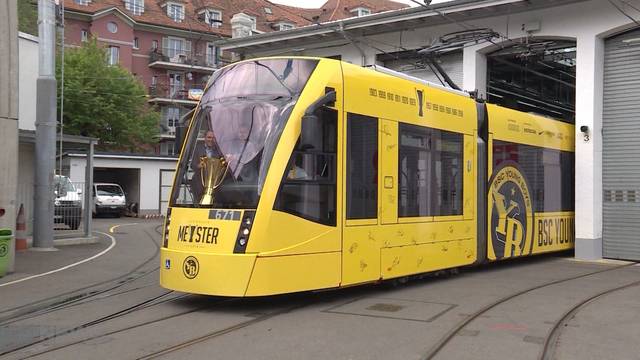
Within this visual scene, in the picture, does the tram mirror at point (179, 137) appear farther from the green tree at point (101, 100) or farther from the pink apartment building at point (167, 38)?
the pink apartment building at point (167, 38)

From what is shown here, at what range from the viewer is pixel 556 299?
31.2 ft

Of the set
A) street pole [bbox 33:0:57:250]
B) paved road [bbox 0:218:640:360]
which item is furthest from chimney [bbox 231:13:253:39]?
paved road [bbox 0:218:640:360]

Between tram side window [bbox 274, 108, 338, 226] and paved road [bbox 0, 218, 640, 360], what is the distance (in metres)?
1.29

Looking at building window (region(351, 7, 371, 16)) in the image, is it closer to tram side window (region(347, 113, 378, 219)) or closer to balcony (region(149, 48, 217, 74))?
balcony (region(149, 48, 217, 74))

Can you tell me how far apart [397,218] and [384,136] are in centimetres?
126

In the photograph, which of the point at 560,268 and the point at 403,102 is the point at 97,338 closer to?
the point at 403,102

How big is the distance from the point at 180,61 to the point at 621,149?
152 ft

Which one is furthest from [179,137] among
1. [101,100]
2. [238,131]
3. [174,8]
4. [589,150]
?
[174,8]

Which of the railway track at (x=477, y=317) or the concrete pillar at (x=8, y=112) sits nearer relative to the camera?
the railway track at (x=477, y=317)

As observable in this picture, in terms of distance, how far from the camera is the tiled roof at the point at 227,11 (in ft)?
180

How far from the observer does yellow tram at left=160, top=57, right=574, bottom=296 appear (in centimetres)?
796

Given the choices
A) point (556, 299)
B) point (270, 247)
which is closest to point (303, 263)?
point (270, 247)

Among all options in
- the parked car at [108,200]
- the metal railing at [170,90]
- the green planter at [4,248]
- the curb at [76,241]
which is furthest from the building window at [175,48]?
the green planter at [4,248]

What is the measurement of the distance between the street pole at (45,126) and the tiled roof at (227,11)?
3871cm
